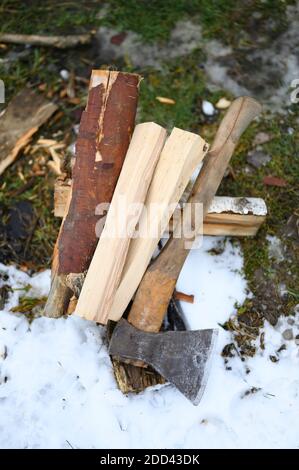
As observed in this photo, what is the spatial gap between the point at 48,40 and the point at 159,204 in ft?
6.86

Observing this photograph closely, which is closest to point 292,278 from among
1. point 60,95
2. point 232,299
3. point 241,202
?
point 232,299

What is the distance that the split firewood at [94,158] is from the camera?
2.61 metres

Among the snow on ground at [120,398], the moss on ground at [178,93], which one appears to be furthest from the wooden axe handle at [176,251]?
the moss on ground at [178,93]

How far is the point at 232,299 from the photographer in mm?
3035

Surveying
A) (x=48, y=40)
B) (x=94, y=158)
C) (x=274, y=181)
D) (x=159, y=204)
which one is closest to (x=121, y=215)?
(x=159, y=204)

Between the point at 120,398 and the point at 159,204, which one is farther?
the point at 120,398

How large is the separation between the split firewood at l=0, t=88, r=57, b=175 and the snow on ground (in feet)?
4.14

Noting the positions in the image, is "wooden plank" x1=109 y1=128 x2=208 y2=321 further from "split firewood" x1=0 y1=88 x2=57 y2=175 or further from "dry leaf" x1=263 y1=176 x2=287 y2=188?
"split firewood" x1=0 y1=88 x2=57 y2=175

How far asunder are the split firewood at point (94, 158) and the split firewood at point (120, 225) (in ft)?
0.27

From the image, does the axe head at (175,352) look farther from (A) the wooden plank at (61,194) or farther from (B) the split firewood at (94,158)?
(A) the wooden plank at (61,194)

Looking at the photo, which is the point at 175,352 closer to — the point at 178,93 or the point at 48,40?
the point at 178,93

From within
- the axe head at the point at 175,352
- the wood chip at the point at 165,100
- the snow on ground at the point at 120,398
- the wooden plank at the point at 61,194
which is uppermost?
the wood chip at the point at 165,100

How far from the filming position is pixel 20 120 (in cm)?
359

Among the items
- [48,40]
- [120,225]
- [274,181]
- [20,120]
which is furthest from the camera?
[48,40]
